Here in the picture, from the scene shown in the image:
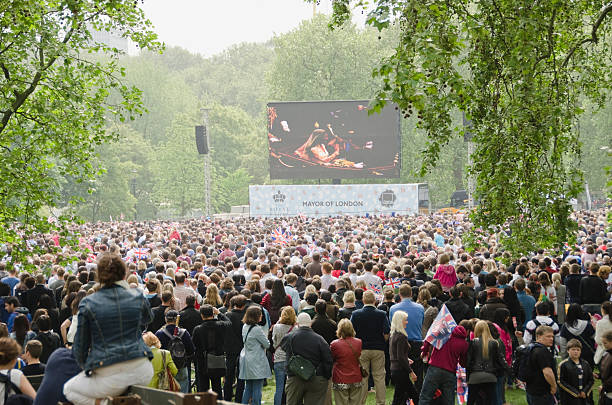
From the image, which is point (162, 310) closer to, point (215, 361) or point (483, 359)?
point (215, 361)

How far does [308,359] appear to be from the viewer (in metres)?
8.43

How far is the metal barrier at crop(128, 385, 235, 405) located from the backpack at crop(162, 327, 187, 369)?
4.46 meters

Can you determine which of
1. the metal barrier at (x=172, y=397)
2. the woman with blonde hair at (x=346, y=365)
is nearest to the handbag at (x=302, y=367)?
the woman with blonde hair at (x=346, y=365)

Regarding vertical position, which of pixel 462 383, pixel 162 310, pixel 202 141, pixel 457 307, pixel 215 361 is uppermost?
pixel 202 141

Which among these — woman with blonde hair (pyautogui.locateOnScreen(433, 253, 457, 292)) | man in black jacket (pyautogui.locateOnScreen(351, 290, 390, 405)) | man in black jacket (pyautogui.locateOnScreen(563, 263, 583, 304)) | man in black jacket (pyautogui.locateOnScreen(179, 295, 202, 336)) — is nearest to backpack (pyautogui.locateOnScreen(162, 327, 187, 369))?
man in black jacket (pyautogui.locateOnScreen(179, 295, 202, 336))

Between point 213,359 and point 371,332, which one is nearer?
point 371,332

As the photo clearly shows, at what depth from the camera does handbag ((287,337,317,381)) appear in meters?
8.38

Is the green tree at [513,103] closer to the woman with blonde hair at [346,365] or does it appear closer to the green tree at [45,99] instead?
the woman with blonde hair at [346,365]

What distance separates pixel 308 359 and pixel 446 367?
152 centimetres

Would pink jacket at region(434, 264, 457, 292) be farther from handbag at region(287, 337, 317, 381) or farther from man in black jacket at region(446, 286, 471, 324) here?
handbag at region(287, 337, 317, 381)

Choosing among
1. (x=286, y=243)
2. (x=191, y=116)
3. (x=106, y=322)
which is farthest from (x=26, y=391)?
(x=191, y=116)

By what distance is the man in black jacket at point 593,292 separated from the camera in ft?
40.1

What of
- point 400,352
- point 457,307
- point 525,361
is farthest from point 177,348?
point 457,307

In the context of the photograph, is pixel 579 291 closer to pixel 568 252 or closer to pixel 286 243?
pixel 568 252
